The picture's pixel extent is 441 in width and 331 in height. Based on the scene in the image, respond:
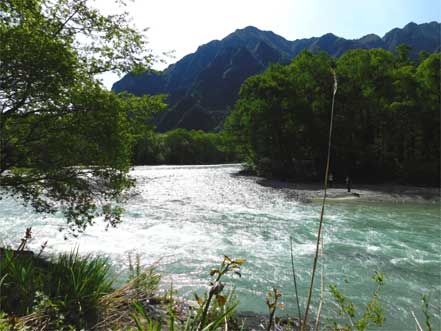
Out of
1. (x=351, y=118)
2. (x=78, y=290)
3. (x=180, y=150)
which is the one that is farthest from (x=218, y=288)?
(x=180, y=150)

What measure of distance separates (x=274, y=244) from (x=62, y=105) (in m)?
9.85

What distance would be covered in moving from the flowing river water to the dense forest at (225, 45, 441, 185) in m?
17.8

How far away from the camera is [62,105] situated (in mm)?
7910

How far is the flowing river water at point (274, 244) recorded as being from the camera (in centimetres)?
900

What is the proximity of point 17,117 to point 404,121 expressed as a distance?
4257 centimetres

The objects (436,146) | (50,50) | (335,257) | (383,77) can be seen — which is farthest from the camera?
(383,77)

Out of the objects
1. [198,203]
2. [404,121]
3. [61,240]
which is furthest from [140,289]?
[404,121]

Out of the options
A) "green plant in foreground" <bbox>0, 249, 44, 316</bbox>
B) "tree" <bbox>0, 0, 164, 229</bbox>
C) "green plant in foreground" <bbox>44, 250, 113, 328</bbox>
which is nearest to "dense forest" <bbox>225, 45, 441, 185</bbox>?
"tree" <bbox>0, 0, 164, 229</bbox>

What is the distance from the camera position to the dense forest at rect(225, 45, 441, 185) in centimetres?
3888

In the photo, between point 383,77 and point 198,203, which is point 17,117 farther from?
point 383,77

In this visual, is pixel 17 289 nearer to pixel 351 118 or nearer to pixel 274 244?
pixel 274 244

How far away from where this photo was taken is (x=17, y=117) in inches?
311

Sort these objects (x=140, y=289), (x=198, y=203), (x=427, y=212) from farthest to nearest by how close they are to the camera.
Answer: (x=198, y=203) → (x=427, y=212) → (x=140, y=289)

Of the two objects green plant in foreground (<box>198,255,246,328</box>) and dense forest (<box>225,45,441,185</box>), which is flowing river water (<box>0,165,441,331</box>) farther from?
dense forest (<box>225,45,441,185</box>)
